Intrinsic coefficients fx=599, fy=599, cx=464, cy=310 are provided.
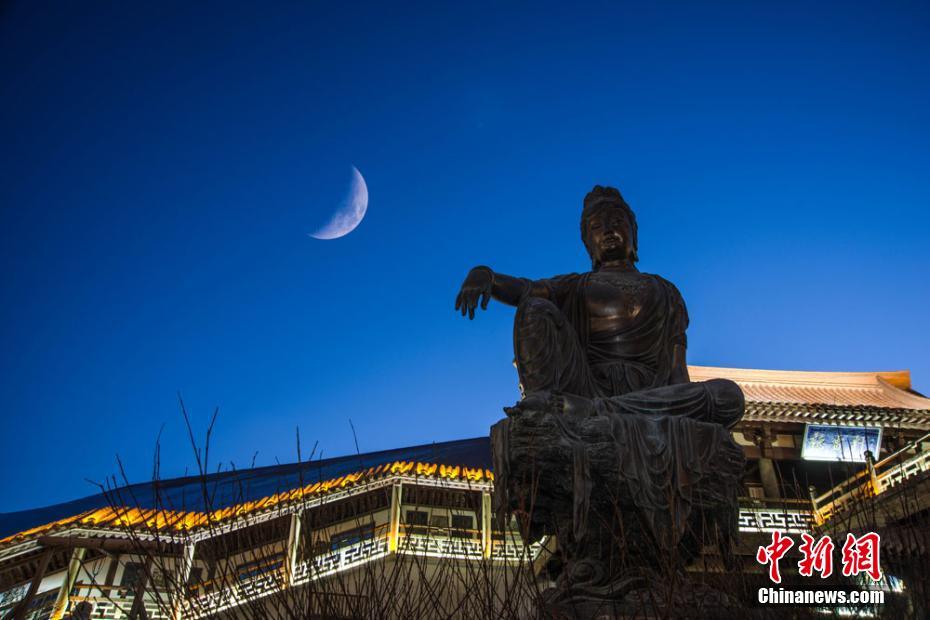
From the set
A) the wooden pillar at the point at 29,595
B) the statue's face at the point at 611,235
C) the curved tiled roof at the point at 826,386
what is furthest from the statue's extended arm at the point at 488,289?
the curved tiled roof at the point at 826,386

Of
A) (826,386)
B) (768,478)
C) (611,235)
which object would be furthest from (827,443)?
(611,235)

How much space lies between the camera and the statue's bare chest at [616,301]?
13.6 ft

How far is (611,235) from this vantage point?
4629 millimetres

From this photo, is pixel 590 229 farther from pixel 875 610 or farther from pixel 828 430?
pixel 828 430

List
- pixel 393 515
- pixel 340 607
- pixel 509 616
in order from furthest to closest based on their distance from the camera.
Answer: pixel 393 515, pixel 340 607, pixel 509 616

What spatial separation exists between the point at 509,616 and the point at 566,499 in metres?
0.96

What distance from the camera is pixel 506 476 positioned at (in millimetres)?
2920

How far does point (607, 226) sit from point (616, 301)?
0.79 m

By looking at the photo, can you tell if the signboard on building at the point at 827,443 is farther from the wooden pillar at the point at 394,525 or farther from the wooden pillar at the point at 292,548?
the wooden pillar at the point at 292,548

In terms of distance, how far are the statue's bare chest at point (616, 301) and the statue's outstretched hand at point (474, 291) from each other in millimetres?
747

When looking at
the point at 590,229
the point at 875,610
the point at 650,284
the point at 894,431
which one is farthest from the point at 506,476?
the point at 894,431

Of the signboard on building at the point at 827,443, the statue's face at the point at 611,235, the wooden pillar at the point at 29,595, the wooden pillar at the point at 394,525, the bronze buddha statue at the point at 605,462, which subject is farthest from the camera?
the signboard on building at the point at 827,443

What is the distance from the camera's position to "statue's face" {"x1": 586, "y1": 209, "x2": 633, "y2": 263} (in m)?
4.63

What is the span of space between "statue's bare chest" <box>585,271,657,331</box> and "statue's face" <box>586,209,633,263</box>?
0.47 m
